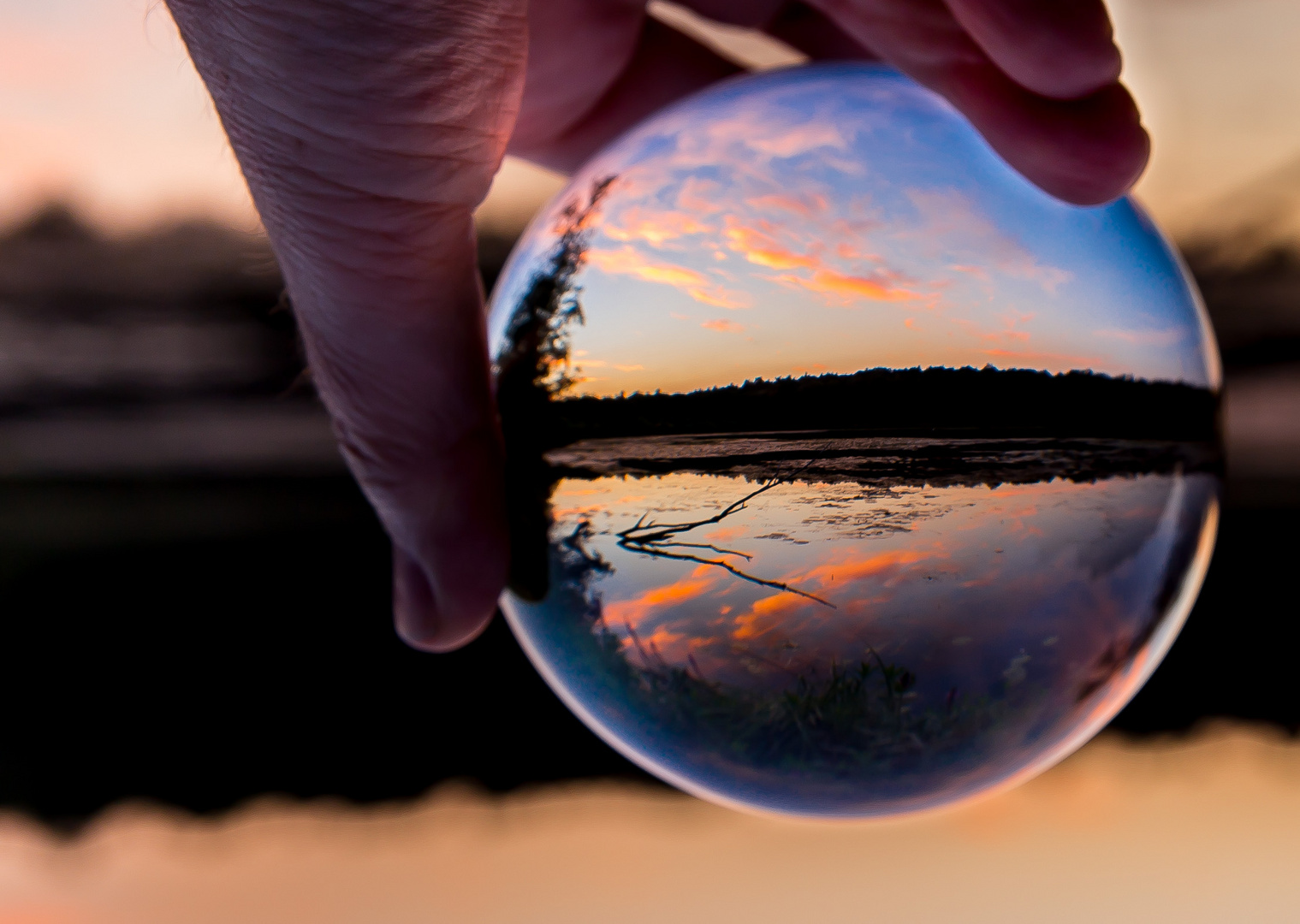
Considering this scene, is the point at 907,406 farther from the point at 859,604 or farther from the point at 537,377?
the point at 537,377

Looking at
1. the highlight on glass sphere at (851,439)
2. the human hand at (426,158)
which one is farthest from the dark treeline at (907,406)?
the human hand at (426,158)

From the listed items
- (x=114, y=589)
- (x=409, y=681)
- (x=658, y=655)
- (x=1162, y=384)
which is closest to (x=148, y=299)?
(x=114, y=589)

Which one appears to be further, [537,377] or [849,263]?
[537,377]

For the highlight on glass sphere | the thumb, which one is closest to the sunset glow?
the highlight on glass sphere

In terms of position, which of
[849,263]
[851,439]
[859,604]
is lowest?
[859,604]

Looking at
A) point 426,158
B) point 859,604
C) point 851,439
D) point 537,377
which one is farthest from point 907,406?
point 426,158

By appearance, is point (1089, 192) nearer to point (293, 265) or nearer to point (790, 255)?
point (790, 255)

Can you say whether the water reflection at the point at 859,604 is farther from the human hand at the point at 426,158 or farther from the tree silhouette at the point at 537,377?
the human hand at the point at 426,158
